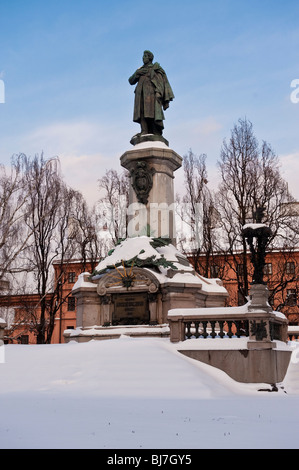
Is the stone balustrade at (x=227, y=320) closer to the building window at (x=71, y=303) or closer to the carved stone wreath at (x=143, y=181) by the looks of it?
the carved stone wreath at (x=143, y=181)

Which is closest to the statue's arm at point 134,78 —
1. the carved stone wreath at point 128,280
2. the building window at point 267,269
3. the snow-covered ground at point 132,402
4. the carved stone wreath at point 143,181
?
the carved stone wreath at point 143,181

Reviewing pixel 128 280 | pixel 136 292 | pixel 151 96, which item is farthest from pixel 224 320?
pixel 151 96

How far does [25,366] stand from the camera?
12172 millimetres

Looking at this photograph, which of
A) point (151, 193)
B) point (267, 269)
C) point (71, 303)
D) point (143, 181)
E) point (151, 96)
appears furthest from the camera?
point (71, 303)

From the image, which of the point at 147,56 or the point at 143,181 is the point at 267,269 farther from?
the point at 147,56

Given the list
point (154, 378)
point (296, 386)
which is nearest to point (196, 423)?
point (154, 378)

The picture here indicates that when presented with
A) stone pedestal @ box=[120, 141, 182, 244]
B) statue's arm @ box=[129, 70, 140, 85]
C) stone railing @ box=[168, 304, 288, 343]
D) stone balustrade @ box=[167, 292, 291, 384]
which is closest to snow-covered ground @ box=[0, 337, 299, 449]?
stone balustrade @ box=[167, 292, 291, 384]

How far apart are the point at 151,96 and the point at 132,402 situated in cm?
1374

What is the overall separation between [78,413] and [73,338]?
377 inches

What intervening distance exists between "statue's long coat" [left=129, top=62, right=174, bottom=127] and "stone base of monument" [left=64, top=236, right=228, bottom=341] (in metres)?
5.36

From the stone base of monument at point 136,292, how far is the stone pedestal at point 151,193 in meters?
1.05

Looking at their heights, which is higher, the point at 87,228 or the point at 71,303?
the point at 87,228

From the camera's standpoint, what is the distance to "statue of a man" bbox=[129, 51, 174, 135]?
20.2m

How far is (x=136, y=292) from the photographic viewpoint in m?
16.9
